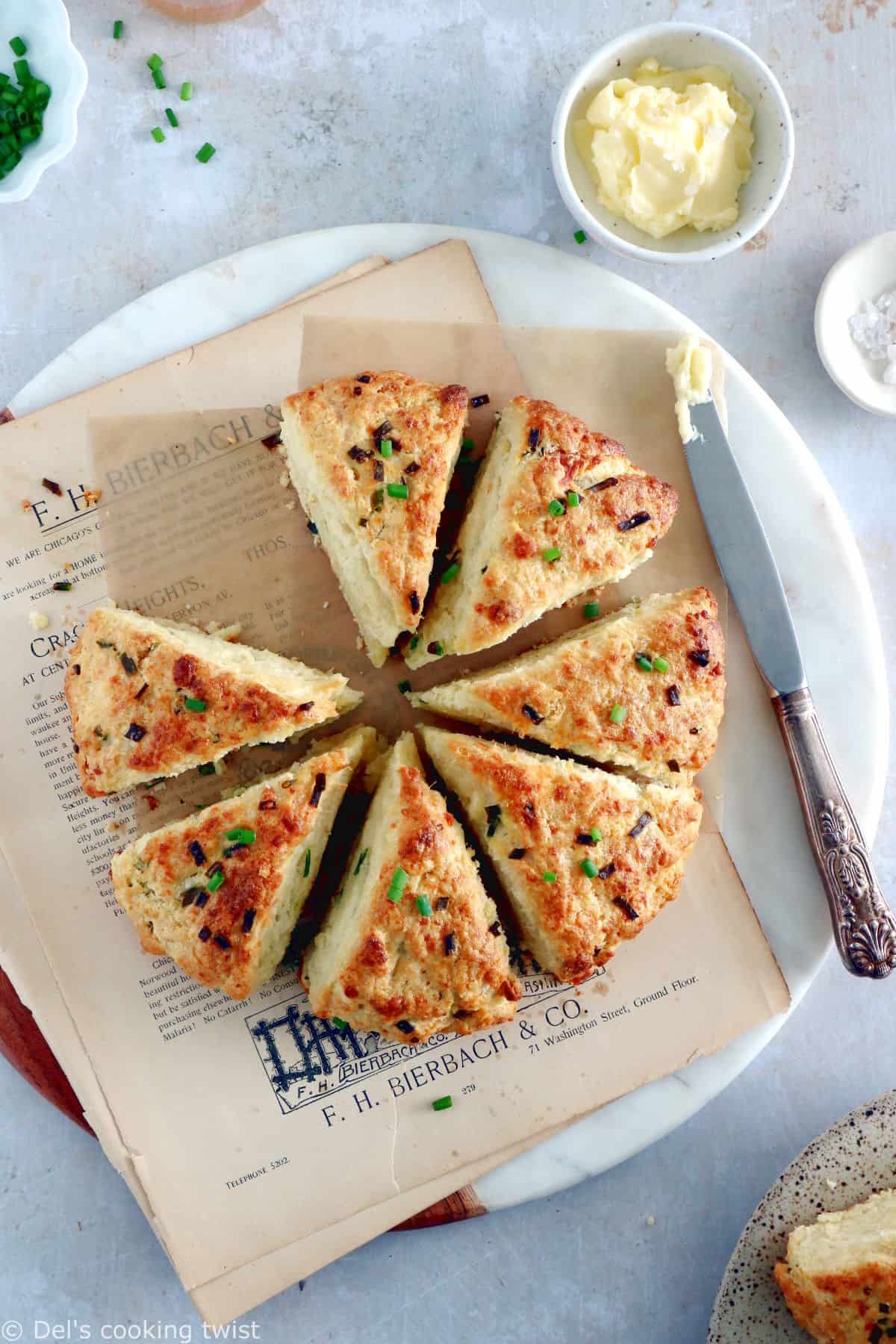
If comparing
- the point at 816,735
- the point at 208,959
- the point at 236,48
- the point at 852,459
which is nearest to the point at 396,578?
the point at 208,959

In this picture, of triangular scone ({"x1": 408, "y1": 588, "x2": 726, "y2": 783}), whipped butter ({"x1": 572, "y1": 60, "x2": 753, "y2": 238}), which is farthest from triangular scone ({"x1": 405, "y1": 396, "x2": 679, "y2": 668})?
→ whipped butter ({"x1": 572, "y1": 60, "x2": 753, "y2": 238})

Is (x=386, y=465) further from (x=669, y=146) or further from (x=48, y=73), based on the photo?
(x=48, y=73)

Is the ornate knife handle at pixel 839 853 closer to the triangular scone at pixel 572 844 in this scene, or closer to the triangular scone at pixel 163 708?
the triangular scone at pixel 572 844

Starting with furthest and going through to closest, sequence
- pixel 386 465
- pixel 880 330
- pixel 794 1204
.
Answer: pixel 880 330
pixel 794 1204
pixel 386 465

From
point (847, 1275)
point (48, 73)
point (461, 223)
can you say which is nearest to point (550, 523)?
point (461, 223)

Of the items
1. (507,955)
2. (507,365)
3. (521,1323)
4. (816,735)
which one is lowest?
(521,1323)

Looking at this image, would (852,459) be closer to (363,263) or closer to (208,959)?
(363,263)
